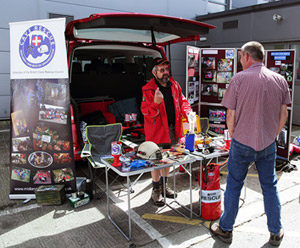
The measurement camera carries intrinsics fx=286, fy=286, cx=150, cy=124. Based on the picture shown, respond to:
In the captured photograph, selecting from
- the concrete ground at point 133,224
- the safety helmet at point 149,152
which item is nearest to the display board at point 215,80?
the concrete ground at point 133,224

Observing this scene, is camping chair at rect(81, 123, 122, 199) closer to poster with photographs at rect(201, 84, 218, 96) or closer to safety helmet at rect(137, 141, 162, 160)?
safety helmet at rect(137, 141, 162, 160)

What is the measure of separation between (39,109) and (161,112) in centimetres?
151

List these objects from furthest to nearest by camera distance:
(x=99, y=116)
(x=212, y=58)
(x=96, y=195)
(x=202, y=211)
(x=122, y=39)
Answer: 1. (x=212, y=58)
2. (x=99, y=116)
3. (x=122, y=39)
4. (x=96, y=195)
5. (x=202, y=211)

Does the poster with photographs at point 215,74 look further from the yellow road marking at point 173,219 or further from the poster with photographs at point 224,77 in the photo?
the yellow road marking at point 173,219

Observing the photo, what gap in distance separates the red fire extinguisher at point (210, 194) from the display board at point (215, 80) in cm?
326

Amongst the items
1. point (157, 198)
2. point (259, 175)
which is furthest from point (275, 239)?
point (157, 198)

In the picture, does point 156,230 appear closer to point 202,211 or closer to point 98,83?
point 202,211

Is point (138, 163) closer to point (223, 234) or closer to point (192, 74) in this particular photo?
point (223, 234)

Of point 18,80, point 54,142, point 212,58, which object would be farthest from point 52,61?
point 212,58

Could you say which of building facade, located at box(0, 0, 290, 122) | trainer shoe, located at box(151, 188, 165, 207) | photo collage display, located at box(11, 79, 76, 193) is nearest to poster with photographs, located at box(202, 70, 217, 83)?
building facade, located at box(0, 0, 290, 122)

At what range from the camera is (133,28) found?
3758mm

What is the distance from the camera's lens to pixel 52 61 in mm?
3441

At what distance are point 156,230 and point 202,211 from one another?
572mm

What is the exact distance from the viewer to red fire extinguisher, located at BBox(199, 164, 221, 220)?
309cm
